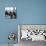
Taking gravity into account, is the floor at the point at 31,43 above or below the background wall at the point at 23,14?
below

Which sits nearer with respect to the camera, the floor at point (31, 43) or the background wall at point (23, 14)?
the floor at point (31, 43)

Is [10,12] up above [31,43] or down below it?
above

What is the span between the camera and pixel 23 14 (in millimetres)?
3236

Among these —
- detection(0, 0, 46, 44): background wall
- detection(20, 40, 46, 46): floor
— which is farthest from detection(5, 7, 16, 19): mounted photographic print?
detection(20, 40, 46, 46): floor

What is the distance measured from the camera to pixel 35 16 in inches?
127

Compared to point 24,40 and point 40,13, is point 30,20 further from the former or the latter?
point 24,40

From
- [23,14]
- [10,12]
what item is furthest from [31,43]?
[10,12]

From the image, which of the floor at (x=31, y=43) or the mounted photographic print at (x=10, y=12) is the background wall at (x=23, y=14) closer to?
the mounted photographic print at (x=10, y=12)

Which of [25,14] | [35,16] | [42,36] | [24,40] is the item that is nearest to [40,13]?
[35,16]

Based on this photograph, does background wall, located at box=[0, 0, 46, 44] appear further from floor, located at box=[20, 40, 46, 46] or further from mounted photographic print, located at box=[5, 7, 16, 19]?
floor, located at box=[20, 40, 46, 46]

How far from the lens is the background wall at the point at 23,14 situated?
10.6 feet

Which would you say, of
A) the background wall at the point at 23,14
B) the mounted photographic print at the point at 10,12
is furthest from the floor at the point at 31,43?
the mounted photographic print at the point at 10,12

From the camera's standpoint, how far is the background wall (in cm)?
323

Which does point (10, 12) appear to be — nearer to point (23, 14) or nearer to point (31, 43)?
point (23, 14)
